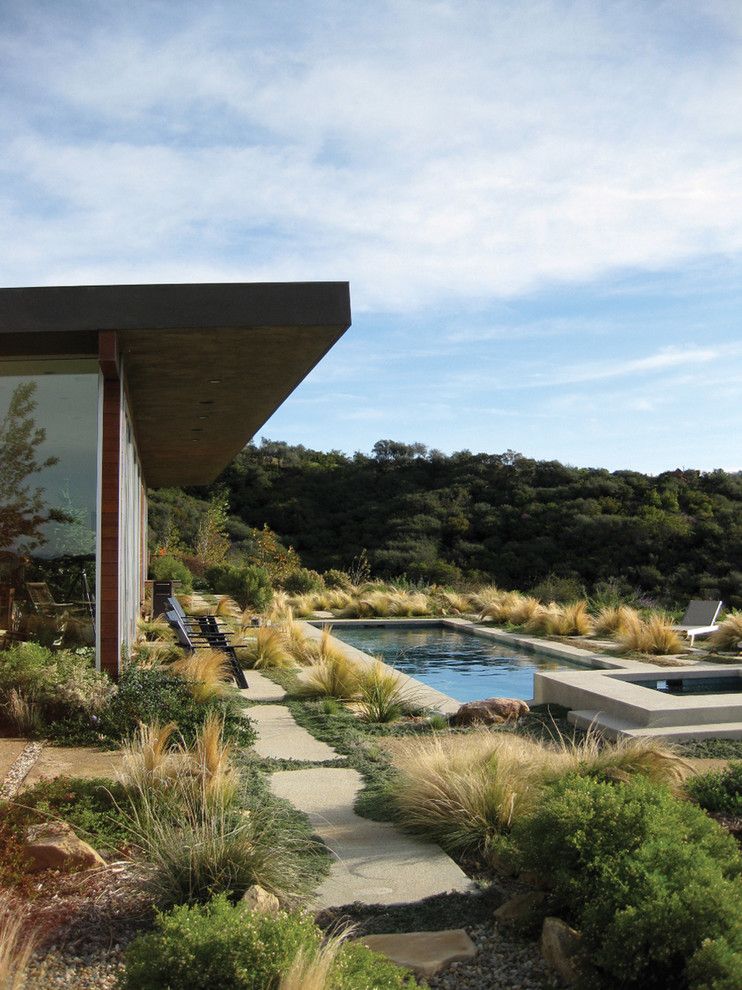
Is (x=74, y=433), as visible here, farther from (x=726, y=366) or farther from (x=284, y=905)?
(x=726, y=366)

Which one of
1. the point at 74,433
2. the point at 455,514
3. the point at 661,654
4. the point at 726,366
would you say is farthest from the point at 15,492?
the point at 455,514

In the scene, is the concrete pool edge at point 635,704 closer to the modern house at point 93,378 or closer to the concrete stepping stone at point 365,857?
the concrete stepping stone at point 365,857

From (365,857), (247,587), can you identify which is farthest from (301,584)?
(365,857)

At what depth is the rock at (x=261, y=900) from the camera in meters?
3.35

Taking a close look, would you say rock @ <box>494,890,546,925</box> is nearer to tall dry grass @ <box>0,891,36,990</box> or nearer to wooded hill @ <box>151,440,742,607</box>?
tall dry grass @ <box>0,891,36,990</box>

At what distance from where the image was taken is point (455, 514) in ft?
111

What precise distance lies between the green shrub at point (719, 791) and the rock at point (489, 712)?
2.72 m

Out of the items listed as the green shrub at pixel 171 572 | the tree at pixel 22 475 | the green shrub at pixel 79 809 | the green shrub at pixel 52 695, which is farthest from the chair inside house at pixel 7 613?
the green shrub at pixel 171 572

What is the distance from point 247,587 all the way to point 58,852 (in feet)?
51.5

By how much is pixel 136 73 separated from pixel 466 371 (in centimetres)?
2822

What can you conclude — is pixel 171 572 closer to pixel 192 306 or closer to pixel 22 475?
pixel 22 475

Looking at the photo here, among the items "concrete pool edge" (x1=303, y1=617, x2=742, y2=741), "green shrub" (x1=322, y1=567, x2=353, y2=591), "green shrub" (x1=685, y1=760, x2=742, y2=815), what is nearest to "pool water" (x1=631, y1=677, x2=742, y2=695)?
"concrete pool edge" (x1=303, y1=617, x2=742, y2=741)

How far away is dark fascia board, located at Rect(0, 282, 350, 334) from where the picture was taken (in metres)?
7.19

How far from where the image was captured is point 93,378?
8.08 m
